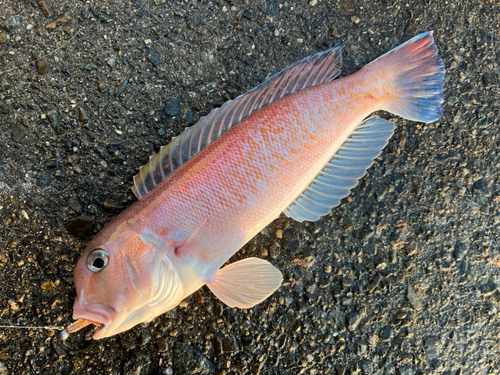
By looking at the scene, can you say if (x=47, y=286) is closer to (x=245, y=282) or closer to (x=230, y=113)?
(x=245, y=282)

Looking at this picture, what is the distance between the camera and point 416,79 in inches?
93.5

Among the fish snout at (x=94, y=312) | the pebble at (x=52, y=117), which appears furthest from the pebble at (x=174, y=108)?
the fish snout at (x=94, y=312)

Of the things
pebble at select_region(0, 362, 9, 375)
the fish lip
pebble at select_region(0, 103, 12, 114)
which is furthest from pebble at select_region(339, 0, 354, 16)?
pebble at select_region(0, 362, 9, 375)

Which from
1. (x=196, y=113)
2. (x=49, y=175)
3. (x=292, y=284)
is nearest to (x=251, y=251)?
(x=292, y=284)

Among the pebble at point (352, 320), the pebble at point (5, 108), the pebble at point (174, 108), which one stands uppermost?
the pebble at point (5, 108)

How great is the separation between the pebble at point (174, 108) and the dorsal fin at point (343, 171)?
3.25ft

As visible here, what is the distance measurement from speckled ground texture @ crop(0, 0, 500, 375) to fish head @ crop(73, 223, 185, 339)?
19.9 inches

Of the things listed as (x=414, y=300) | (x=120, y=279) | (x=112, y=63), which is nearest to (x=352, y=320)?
(x=414, y=300)

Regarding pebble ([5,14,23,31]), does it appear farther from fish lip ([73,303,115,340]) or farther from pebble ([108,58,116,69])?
fish lip ([73,303,115,340])

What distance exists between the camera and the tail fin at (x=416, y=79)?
2.35 metres

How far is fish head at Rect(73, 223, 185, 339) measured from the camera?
1.78m

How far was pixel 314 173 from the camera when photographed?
7.15 ft

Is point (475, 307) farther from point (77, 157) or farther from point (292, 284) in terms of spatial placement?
A: point (77, 157)

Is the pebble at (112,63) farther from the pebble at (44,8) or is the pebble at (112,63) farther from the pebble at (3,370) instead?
the pebble at (3,370)
